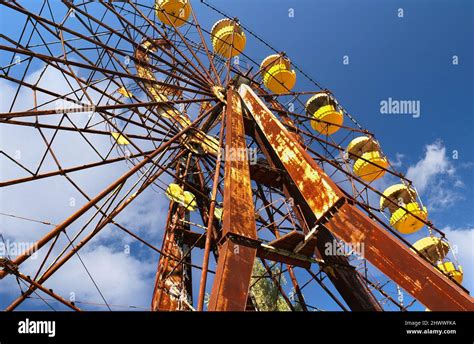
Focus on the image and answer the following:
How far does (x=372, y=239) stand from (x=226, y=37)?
12528 millimetres

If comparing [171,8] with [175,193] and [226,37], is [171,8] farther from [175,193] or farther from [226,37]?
[175,193]

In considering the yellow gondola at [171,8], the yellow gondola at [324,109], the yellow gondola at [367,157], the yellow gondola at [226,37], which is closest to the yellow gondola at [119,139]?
the yellow gondola at [171,8]

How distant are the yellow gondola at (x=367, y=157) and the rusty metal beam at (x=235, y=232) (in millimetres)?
11148

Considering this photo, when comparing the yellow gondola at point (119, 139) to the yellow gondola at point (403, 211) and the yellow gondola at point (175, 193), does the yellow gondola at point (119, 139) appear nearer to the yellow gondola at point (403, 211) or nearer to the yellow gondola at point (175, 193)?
the yellow gondola at point (175, 193)

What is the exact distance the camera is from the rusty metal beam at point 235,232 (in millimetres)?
5094

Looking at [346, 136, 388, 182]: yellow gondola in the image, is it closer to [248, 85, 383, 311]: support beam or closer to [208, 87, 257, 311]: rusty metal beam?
[248, 85, 383, 311]: support beam

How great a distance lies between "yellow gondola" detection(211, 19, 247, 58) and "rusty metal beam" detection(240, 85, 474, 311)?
953 centimetres

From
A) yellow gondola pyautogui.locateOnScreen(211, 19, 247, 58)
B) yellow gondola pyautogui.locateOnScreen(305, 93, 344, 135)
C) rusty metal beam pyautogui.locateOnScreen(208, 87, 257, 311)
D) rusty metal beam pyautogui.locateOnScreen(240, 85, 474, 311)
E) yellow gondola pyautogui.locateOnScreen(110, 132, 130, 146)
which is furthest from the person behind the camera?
yellow gondola pyautogui.locateOnScreen(305, 93, 344, 135)

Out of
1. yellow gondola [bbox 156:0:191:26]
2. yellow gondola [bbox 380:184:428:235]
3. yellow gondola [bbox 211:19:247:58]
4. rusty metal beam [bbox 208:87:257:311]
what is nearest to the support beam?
rusty metal beam [bbox 208:87:257:311]

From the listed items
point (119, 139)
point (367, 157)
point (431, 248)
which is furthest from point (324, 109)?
point (119, 139)

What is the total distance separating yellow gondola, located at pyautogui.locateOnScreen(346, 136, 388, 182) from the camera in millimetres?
17547
